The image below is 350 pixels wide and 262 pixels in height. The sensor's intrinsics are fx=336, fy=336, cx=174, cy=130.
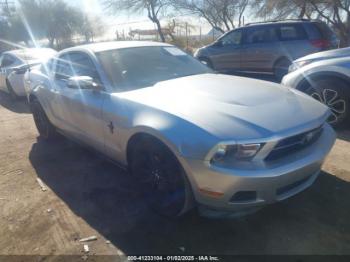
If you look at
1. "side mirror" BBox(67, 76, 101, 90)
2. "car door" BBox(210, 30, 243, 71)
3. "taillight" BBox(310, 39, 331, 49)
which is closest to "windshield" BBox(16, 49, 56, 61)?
"car door" BBox(210, 30, 243, 71)

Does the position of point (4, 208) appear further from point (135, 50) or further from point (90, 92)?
point (135, 50)

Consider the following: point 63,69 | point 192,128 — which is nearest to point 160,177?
point 192,128

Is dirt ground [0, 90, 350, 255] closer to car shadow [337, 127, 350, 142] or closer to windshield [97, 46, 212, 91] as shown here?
car shadow [337, 127, 350, 142]

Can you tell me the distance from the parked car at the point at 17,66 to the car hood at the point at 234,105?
6234 millimetres

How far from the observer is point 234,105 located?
9.51 ft

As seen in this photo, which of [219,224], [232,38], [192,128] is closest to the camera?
[192,128]

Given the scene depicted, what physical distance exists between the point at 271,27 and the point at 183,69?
5.81 meters

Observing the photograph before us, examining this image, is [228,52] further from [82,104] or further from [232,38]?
[82,104]

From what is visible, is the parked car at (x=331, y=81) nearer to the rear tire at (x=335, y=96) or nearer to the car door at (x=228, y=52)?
the rear tire at (x=335, y=96)

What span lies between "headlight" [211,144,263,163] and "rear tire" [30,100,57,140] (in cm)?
346

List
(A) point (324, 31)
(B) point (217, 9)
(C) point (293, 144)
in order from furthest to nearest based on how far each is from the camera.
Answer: (B) point (217, 9)
(A) point (324, 31)
(C) point (293, 144)

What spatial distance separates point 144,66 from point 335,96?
2836mm

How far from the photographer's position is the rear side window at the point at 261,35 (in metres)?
8.96

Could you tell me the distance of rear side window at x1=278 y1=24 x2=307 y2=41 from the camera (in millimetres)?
8445
